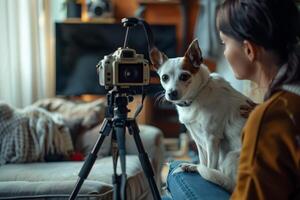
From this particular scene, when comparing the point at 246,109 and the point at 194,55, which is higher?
the point at 194,55

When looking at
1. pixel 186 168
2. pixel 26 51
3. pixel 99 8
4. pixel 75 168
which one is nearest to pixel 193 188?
pixel 186 168

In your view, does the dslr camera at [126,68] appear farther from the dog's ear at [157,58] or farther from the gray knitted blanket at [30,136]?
the gray knitted blanket at [30,136]

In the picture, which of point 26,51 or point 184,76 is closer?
point 184,76

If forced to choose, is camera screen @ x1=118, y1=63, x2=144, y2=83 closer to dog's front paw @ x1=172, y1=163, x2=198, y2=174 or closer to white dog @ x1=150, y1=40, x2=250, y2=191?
white dog @ x1=150, y1=40, x2=250, y2=191

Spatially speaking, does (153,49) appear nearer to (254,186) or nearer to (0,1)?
(254,186)

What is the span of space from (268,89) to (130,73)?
0.64 m

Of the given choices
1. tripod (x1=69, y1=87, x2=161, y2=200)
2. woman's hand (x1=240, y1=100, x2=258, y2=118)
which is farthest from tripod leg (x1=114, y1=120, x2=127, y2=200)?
woman's hand (x1=240, y1=100, x2=258, y2=118)

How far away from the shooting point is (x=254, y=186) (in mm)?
751

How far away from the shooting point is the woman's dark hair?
89cm

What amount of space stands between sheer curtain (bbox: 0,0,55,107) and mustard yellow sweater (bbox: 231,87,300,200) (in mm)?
2404

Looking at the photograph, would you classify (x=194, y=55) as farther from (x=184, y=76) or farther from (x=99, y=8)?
(x=99, y=8)

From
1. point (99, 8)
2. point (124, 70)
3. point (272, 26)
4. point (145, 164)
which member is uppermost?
point (99, 8)

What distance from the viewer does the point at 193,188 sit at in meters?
1.15

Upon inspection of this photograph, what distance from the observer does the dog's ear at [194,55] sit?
4.50ft
